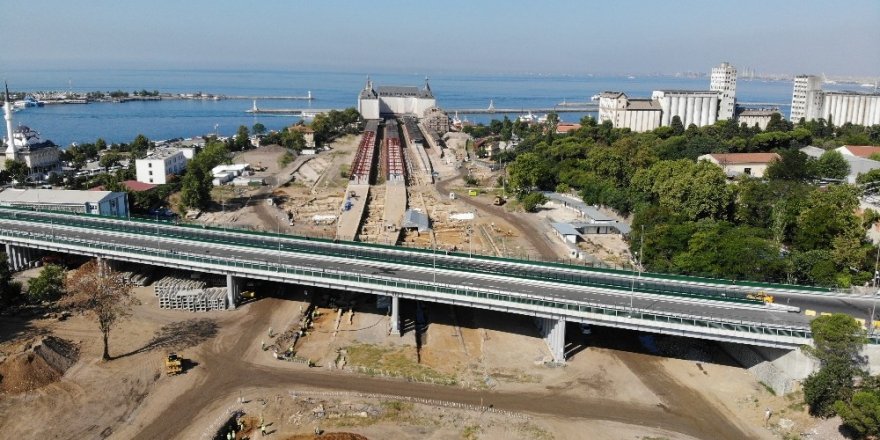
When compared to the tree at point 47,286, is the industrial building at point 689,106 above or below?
above

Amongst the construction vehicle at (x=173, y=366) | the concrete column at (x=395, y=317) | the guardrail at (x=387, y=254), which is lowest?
the construction vehicle at (x=173, y=366)

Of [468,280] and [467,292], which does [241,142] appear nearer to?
[468,280]

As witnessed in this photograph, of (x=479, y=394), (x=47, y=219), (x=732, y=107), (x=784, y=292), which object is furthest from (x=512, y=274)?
(x=732, y=107)

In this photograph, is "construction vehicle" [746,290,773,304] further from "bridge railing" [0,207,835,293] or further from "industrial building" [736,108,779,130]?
"industrial building" [736,108,779,130]

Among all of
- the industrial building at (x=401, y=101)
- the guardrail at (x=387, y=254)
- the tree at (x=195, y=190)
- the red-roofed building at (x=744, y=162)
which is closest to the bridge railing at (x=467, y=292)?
the guardrail at (x=387, y=254)

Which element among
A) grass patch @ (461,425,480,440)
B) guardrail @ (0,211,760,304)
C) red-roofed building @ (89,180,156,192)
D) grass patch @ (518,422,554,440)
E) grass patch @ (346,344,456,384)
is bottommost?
grass patch @ (518,422,554,440)

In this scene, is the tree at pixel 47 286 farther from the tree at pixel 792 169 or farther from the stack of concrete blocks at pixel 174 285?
the tree at pixel 792 169

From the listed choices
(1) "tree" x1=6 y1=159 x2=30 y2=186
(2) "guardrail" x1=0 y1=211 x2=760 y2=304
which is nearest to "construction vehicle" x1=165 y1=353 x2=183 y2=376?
(2) "guardrail" x1=0 y1=211 x2=760 y2=304
